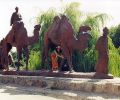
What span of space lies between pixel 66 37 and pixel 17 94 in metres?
2.68

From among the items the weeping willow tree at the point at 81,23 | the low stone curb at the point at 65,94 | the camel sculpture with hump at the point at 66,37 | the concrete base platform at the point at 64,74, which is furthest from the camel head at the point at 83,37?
the weeping willow tree at the point at 81,23

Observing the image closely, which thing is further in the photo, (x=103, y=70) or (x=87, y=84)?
(x=103, y=70)

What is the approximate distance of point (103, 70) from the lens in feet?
35.7

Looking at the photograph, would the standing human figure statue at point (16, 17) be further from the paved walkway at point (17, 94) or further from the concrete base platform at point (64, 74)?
the paved walkway at point (17, 94)

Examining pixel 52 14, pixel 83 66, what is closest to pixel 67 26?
pixel 83 66

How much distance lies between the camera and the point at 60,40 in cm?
1248

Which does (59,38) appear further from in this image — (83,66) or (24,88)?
(83,66)

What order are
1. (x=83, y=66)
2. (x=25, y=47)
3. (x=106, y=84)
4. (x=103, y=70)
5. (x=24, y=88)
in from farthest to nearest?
(x=83, y=66) → (x=25, y=47) → (x=24, y=88) → (x=103, y=70) → (x=106, y=84)

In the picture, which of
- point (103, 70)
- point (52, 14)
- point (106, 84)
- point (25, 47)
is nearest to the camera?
point (106, 84)

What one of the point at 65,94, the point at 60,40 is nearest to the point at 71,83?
the point at 65,94

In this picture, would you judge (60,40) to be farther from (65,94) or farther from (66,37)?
(65,94)

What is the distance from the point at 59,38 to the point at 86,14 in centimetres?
971

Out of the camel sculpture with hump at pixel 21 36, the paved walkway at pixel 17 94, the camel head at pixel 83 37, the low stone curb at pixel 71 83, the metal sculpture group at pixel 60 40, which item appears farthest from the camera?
the camel sculpture with hump at pixel 21 36

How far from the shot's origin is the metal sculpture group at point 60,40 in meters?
11.0
